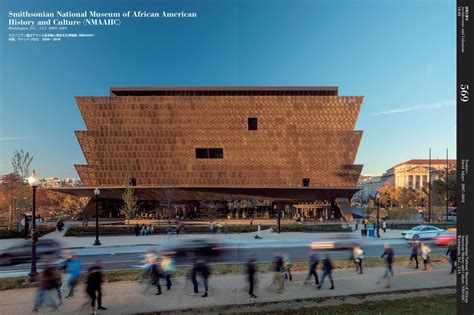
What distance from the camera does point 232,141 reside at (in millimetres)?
40000

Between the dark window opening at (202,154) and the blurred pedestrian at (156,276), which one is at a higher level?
the dark window opening at (202,154)

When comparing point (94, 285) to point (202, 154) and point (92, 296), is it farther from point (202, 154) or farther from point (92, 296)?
point (202, 154)

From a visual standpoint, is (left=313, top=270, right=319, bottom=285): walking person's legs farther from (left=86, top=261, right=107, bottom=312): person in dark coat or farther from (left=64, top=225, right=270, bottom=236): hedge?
(left=64, top=225, right=270, bottom=236): hedge

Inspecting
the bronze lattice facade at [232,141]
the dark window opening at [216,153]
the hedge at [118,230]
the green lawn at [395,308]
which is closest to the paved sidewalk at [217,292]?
the green lawn at [395,308]

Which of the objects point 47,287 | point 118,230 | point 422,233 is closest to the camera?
point 47,287

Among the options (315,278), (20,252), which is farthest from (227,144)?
(315,278)

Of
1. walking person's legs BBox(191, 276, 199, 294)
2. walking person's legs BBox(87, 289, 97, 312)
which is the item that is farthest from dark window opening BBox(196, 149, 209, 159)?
walking person's legs BBox(87, 289, 97, 312)

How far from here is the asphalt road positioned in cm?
1279

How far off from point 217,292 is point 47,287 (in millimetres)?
4279

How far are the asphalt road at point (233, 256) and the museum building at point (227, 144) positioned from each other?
72.8ft

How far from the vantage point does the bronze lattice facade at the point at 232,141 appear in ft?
130

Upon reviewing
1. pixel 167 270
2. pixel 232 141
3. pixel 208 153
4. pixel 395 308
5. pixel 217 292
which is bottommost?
pixel 217 292

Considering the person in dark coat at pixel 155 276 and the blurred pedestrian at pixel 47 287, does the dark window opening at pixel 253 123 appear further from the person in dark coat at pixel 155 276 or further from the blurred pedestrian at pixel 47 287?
the blurred pedestrian at pixel 47 287

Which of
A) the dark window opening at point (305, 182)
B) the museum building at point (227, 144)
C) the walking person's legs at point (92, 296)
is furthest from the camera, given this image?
the dark window opening at point (305, 182)
